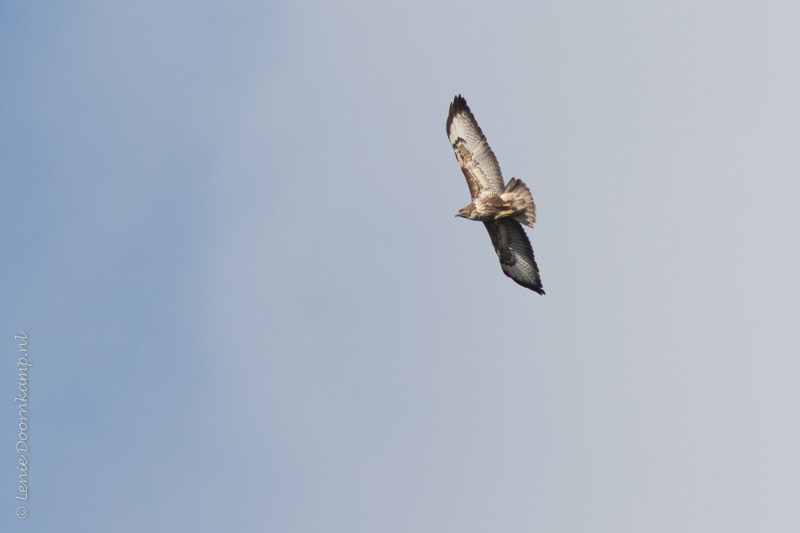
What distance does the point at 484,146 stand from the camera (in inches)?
647

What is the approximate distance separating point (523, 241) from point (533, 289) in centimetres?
121

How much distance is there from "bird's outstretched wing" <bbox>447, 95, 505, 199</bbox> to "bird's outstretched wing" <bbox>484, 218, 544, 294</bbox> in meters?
0.87

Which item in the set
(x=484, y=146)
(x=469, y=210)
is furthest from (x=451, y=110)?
(x=469, y=210)

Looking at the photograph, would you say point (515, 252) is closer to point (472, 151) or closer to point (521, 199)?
point (521, 199)

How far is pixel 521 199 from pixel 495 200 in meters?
0.65

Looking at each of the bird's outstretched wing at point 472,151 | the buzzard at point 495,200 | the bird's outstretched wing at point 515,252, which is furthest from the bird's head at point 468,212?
the bird's outstretched wing at point 515,252

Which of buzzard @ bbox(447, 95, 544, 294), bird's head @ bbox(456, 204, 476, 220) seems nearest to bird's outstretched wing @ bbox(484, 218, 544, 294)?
buzzard @ bbox(447, 95, 544, 294)

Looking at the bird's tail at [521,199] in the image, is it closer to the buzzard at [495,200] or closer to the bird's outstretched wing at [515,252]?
the buzzard at [495,200]

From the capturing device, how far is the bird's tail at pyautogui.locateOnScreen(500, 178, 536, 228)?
1509 centimetres

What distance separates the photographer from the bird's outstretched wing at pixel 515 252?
1631cm

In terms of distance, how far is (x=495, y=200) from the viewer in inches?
612

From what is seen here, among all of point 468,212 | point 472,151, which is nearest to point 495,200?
point 468,212

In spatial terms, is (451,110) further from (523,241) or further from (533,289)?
(533,289)

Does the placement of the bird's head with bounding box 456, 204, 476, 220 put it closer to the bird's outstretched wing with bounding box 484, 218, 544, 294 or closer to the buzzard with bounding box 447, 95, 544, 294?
the buzzard with bounding box 447, 95, 544, 294
